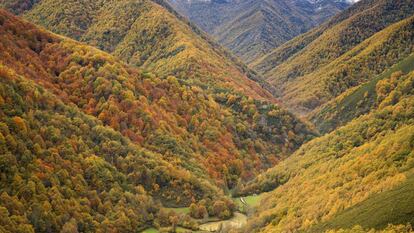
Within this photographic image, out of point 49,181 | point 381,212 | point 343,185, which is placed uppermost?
point 343,185

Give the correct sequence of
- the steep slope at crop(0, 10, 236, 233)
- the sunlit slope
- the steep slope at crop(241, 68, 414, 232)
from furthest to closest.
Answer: the steep slope at crop(0, 10, 236, 233) → the steep slope at crop(241, 68, 414, 232) → the sunlit slope

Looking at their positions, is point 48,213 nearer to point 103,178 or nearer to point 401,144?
point 103,178

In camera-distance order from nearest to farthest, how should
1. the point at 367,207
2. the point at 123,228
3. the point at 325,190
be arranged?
1. the point at 367,207
2. the point at 325,190
3. the point at 123,228

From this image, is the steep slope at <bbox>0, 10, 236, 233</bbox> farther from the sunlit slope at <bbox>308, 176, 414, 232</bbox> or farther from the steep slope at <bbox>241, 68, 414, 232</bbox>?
the sunlit slope at <bbox>308, 176, 414, 232</bbox>

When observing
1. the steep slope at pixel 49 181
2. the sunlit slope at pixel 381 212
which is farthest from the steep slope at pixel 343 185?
the steep slope at pixel 49 181

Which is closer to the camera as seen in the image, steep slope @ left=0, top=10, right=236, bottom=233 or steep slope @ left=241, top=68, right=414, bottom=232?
steep slope @ left=241, top=68, right=414, bottom=232

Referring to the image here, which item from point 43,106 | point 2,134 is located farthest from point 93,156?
point 2,134

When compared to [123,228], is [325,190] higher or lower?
higher

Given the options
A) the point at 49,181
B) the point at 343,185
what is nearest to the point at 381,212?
the point at 343,185

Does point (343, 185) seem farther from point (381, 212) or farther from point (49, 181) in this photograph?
point (49, 181)

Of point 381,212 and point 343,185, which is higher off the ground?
point 343,185

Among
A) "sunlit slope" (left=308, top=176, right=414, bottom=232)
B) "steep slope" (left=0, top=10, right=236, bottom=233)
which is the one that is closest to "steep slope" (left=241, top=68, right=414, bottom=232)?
"sunlit slope" (left=308, top=176, right=414, bottom=232)
